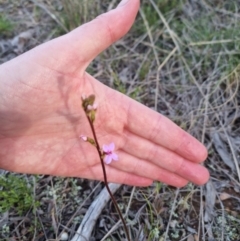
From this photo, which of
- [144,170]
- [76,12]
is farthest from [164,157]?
[76,12]

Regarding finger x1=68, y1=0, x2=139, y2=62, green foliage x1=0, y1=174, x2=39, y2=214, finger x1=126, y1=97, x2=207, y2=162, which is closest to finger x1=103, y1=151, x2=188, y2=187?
finger x1=126, y1=97, x2=207, y2=162

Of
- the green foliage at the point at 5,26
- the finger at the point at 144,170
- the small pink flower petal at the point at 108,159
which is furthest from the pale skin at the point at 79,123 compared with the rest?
the green foliage at the point at 5,26

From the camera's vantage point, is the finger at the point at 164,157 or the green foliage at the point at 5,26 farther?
the green foliage at the point at 5,26

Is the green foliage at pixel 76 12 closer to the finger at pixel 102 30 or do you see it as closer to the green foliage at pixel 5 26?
the green foliage at pixel 5 26

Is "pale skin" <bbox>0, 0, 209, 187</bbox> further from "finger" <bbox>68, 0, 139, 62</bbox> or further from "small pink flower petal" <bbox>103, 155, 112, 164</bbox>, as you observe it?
"small pink flower petal" <bbox>103, 155, 112, 164</bbox>

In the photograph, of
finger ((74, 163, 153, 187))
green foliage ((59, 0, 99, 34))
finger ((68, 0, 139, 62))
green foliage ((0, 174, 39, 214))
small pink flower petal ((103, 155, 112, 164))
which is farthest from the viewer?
green foliage ((59, 0, 99, 34))

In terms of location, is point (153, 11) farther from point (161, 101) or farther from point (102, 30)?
point (102, 30)
